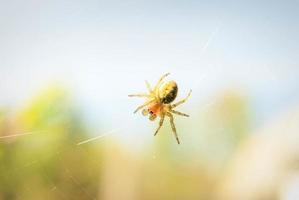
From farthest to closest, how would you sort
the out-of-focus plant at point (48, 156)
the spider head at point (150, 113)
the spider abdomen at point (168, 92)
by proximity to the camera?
the out-of-focus plant at point (48, 156) < the spider head at point (150, 113) < the spider abdomen at point (168, 92)

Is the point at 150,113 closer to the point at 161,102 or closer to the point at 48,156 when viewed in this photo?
the point at 161,102

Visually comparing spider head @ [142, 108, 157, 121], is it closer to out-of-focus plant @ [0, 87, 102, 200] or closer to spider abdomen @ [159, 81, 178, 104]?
spider abdomen @ [159, 81, 178, 104]

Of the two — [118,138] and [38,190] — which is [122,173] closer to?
[118,138]

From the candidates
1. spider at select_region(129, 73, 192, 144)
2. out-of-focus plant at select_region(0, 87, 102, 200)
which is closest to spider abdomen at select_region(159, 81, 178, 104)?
spider at select_region(129, 73, 192, 144)

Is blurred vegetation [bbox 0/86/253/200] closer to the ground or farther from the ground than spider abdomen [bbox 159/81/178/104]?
closer to the ground

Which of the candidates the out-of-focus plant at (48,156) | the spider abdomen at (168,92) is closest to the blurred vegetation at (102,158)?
the out-of-focus plant at (48,156)

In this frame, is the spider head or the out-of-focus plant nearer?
the spider head

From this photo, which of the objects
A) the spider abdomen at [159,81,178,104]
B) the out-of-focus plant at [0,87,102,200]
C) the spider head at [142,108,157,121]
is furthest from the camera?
the out-of-focus plant at [0,87,102,200]

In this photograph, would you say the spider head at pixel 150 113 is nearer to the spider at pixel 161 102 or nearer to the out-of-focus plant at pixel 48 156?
the spider at pixel 161 102
